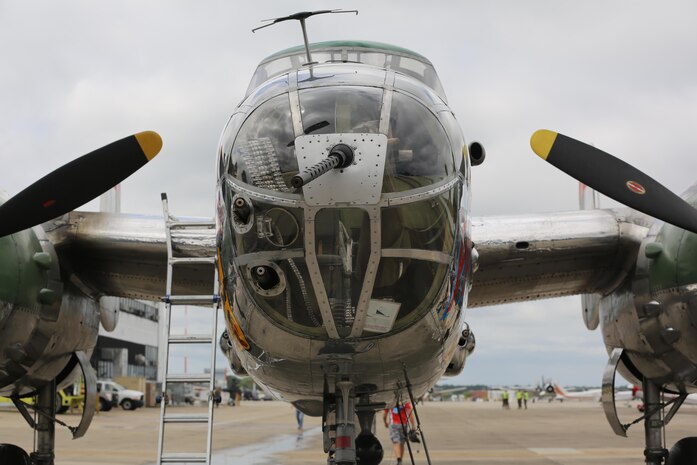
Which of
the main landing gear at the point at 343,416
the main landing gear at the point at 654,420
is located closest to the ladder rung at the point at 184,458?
the main landing gear at the point at 343,416

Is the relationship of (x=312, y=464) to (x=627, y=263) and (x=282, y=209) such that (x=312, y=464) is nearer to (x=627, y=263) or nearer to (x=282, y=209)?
(x=627, y=263)

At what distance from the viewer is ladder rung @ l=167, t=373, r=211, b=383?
28.2ft

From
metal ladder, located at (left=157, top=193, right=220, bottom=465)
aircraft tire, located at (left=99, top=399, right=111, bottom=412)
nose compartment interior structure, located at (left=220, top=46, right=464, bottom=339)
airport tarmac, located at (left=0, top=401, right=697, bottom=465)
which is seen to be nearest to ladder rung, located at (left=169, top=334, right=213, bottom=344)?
metal ladder, located at (left=157, top=193, right=220, bottom=465)

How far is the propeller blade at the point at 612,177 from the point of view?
24.5ft

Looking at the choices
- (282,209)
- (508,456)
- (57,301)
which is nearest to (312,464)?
(508,456)

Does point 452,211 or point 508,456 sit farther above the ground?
point 452,211

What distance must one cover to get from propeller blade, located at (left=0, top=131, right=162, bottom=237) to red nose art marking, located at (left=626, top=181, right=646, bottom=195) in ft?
13.9

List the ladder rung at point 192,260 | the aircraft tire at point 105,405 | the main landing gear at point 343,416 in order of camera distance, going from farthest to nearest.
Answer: the aircraft tire at point 105,405 → the ladder rung at point 192,260 → the main landing gear at point 343,416

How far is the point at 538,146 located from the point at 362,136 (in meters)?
2.47

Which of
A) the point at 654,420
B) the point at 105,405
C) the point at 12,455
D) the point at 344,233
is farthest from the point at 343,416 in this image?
the point at 105,405

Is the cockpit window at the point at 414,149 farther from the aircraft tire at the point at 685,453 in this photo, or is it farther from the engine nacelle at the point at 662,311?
the aircraft tire at the point at 685,453

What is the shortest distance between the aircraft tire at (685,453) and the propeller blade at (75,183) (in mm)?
6496

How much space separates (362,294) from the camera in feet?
19.5

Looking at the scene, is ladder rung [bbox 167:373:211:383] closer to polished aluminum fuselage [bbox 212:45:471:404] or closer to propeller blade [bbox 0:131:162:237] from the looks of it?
polished aluminum fuselage [bbox 212:45:471:404]
